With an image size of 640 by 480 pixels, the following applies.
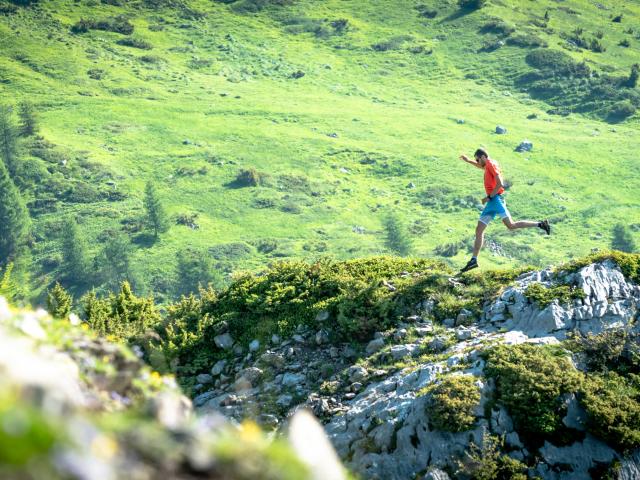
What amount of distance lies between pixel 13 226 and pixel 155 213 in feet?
60.3

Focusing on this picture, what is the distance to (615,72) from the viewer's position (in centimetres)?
11956

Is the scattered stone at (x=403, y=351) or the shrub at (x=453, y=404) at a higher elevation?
the shrub at (x=453, y=404)

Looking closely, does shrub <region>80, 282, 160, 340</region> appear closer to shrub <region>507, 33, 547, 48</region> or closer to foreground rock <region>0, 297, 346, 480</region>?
foreground rock <region>0, 297, 346, 480</region>

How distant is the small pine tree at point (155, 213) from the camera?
8769cm

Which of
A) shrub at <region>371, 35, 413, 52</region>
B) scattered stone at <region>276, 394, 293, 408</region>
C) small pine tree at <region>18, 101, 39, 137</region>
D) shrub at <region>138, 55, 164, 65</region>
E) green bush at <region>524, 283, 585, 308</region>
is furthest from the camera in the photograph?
shrub at <region>371, 35, 413, 52</region>

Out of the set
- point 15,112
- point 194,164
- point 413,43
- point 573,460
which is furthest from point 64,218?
point 573,460

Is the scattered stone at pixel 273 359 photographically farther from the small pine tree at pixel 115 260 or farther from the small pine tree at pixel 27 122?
the small pine tree at pixel 27 122

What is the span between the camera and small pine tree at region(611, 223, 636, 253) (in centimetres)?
7444

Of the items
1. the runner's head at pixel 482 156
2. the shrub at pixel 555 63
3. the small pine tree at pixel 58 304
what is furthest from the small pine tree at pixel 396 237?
the runner's head at pixel 482 156

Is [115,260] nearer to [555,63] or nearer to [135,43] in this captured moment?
[135,43]

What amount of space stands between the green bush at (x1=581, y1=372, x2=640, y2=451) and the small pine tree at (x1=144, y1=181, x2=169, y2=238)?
7622 centimetres

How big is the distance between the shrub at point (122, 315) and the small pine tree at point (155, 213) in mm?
66206

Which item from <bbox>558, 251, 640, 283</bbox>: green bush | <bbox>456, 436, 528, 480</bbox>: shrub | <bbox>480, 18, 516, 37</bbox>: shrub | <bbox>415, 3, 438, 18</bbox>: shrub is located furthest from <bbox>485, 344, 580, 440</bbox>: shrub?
<bbox>415, 3, 438, 18</bbox>: shrub

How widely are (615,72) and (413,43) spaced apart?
3043cm
